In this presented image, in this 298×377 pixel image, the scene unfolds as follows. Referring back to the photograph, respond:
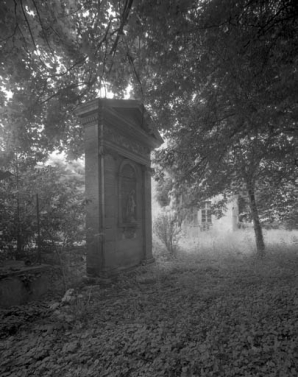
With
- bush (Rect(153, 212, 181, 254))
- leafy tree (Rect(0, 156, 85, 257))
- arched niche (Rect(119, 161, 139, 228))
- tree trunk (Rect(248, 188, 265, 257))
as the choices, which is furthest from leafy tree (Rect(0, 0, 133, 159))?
tree trunk (Rect(248, 188, 265, 257))

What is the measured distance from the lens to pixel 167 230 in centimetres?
1001

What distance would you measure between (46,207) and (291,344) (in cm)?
494

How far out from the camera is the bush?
9781 millimetres

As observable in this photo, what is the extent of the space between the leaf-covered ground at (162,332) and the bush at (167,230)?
3966mm

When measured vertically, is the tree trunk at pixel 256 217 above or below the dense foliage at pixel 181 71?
below

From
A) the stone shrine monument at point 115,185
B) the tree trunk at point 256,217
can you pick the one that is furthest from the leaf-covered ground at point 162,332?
the tree trunk at point 256,217

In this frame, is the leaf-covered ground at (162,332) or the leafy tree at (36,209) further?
the leafy tree at (36,209)

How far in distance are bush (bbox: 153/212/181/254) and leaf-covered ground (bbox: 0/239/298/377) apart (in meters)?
3.97

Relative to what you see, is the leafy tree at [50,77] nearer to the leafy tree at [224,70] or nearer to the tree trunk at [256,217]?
the leafy tree at [224,70]

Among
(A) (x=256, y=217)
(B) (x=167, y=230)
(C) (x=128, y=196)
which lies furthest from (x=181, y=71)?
(B) (x=167, y=230)

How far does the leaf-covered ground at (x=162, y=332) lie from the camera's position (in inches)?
104

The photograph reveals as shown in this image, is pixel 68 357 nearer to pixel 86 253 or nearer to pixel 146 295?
pixel 146 295

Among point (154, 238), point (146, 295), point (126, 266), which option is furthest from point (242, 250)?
point (146, 295)

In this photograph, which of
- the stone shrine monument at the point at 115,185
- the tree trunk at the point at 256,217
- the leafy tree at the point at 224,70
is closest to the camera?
the leafy tree at the point at 224,70
